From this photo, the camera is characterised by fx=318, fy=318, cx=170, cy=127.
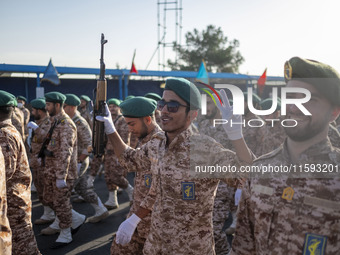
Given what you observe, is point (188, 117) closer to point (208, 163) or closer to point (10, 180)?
point (208, 163)

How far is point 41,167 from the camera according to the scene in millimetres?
5348

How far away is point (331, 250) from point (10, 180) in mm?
2974

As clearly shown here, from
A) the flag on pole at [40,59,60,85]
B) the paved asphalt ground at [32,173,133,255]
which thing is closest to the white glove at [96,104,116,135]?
the paved asphalt ground at [32,173,133,255]

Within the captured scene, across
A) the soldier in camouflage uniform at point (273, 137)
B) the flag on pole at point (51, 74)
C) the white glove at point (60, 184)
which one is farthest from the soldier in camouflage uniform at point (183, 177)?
the flag on pole at point (51, 74)

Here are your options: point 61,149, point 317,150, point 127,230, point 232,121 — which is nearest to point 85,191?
point 61,149

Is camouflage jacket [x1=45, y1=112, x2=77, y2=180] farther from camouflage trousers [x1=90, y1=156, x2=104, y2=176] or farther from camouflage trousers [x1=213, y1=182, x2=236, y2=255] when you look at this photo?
camouflage trousers [x1=213, y1=182, x2=236, y2=255]

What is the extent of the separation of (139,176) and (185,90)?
50.6 inches

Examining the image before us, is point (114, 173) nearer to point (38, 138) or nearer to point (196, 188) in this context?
point (38, 138)

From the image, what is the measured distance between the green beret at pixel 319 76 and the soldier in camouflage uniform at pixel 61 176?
406 centimetres

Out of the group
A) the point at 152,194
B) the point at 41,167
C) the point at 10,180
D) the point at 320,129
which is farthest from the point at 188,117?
the point at 41,167

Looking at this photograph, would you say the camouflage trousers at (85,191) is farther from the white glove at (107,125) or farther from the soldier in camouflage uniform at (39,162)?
the white glove at (107,125)

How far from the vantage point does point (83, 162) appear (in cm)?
678

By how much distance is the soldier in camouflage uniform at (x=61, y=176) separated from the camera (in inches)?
196

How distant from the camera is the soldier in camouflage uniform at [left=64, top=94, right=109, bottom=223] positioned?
19.7ft
